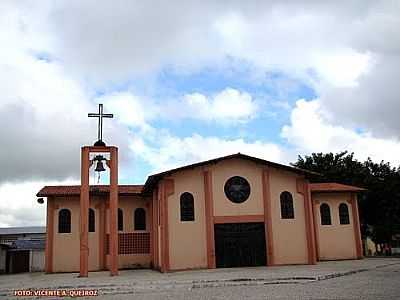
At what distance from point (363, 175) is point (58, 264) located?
25815mm

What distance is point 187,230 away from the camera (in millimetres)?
24906

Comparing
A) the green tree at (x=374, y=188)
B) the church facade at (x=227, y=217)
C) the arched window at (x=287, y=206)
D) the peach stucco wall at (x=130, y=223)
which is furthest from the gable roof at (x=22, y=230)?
the arched window at (x=287, y=206)

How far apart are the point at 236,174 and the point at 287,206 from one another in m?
3.17

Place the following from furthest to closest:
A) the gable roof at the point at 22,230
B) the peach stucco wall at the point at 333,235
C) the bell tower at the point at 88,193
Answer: the gable roof at the point at 22,230 → the peach stucco wall at the point at 333,235 → the bell tower at the point at 88,193

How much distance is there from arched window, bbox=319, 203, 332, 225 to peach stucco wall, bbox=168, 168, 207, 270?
8.44 metres

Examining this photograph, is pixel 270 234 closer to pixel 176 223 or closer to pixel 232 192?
pixel 232 192

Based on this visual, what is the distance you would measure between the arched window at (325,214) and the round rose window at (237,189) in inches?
249

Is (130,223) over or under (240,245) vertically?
over

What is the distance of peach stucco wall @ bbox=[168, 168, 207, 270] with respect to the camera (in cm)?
2455

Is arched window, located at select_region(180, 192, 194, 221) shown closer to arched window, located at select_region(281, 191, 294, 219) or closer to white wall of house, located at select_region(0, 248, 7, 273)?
arched window, located at select_region(281, 191, 294, 219)

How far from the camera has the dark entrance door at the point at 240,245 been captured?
82.0 ft

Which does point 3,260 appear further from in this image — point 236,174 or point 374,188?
point 374,188

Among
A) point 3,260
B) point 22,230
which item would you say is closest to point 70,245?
point 3,260

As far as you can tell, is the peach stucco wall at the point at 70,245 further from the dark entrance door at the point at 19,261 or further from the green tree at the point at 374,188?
the green tree at the point at 374,188
